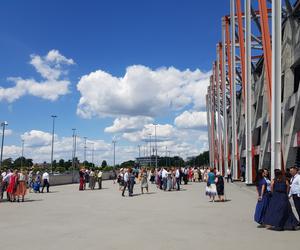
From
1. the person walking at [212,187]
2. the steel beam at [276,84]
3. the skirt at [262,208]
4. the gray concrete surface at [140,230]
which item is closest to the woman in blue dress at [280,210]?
the skirt at [262,208]

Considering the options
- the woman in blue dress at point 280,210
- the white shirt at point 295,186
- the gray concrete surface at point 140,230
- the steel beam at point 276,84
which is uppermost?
the steel beam at point 276,84

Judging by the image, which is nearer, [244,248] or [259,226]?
[244,248]

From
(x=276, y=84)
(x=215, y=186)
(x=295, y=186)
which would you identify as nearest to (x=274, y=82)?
(x=276, y=84)

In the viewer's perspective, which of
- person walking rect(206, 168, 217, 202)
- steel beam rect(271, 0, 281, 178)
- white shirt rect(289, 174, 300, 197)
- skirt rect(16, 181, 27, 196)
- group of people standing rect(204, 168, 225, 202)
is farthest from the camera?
steel beam rect(271, 0, 281, 178)

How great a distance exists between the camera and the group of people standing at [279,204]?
9.74 meters

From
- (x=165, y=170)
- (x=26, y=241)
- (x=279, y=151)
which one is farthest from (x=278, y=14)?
(x=26, y=241)

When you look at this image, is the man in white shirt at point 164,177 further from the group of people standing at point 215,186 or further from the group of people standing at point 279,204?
the group of people standing at point 279,204

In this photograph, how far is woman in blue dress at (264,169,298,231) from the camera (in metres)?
9.72

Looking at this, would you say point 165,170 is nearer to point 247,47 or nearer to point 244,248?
point 247,47

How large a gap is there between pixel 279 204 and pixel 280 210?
0.14 meters

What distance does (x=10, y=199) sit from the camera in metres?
19.8

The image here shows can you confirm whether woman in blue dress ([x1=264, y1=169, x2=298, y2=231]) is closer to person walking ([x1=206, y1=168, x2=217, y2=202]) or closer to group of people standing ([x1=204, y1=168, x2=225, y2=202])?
group of people standing ([x1=204, y1=168, x2=225, y2=202])

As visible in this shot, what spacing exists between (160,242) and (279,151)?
1497 cm

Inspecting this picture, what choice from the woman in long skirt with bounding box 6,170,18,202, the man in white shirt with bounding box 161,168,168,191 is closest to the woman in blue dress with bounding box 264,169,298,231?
the woman in long skirt with bounding box 6,170,18,202
